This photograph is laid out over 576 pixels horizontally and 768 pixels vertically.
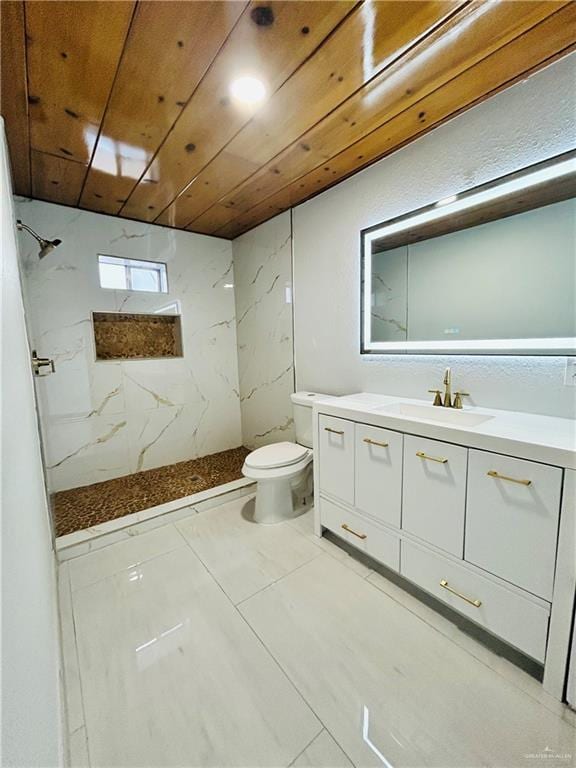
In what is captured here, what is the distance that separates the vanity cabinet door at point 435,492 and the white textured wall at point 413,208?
0.48 meters

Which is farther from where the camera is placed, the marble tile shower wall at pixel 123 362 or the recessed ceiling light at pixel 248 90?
the marble tile shower wall at pixel 123 362

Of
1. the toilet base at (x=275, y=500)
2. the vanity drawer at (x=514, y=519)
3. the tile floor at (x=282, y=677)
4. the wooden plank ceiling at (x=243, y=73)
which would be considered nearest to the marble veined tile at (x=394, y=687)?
the tile floor at (x=282, y=677)

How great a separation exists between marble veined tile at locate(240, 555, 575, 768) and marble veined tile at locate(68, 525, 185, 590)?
700 millimetres

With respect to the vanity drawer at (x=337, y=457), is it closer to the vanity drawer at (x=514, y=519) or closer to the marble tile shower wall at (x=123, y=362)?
the vanity drawer at (x=514, y=519)

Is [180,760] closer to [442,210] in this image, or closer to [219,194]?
[442,210]

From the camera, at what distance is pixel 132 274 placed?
2744 mm

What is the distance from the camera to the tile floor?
942 millimetres

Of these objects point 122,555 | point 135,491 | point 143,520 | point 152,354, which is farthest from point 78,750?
point 152,354

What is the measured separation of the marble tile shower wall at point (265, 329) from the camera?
105 inches

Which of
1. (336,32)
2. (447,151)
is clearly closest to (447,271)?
(447,151)

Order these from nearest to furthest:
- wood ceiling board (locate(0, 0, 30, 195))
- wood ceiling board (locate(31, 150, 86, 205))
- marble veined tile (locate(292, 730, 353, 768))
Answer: marble veined tile (locate(292, 730, 353, 768)) → wood ceiling board (locate(0, 0, 30, 195)) → wood ceiling board (locate(31, 150, 86, 205))

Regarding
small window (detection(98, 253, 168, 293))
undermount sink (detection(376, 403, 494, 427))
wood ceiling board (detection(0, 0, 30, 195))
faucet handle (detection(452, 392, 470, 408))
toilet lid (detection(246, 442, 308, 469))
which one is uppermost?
wood ceiling board (detection(0, 0, 30, 195))

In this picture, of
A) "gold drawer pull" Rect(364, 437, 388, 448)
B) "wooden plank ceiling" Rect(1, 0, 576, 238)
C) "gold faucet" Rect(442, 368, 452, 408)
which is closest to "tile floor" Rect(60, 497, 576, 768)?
"gold drawer pull" Rect(364, 437, 388, 448)

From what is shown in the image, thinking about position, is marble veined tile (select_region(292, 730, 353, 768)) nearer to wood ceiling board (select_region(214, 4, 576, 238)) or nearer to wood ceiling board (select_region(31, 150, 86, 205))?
wood ceiling board (select_region(214, 4, 576, 238))
